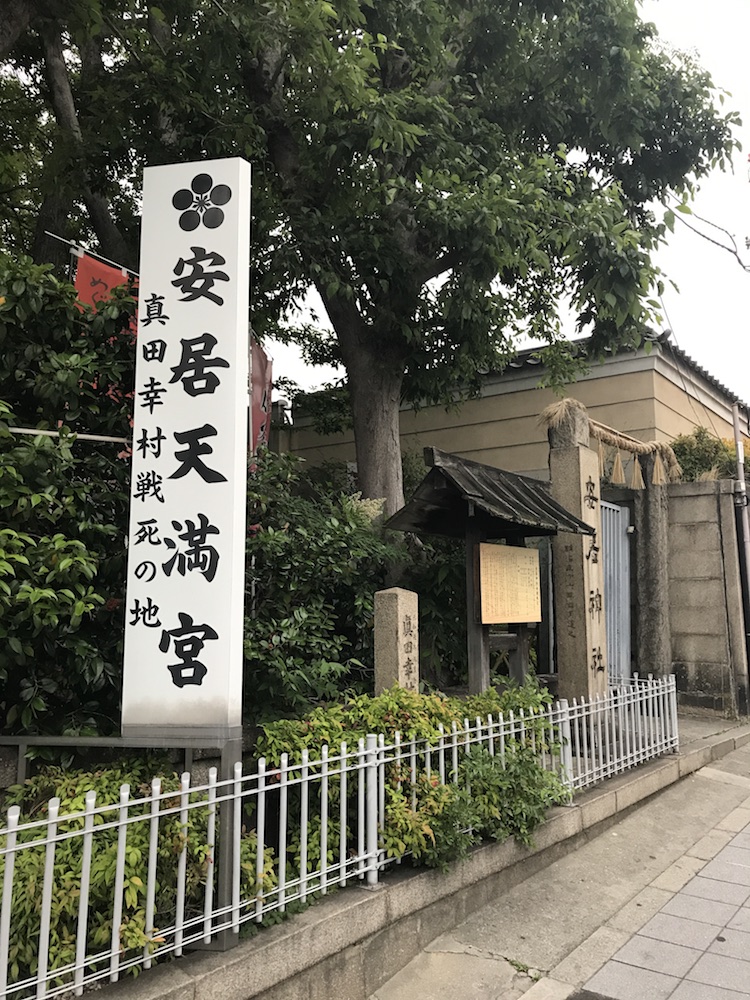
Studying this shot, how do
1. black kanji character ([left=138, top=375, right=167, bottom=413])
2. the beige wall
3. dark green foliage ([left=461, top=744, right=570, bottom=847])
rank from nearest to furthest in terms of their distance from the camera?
black kanji character ([left=138, top=375, right=167, bottom=413]), dark green foliage ([left=461, top=744, right=570, bottom=847]), the beige wall

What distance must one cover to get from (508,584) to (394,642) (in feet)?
5.02

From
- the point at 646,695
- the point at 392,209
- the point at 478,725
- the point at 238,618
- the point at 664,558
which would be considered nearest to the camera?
the point at 238,618

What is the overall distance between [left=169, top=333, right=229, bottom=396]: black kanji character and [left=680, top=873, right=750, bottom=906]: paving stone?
461 cm

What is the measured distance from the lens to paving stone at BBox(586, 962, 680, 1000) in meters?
3.75

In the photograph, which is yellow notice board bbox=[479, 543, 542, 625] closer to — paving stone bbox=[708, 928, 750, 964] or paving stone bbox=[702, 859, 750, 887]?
paving stone bbox=[702, 859, 750, 887]

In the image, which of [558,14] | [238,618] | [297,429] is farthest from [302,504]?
[297,429]

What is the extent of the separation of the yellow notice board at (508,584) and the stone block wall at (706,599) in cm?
529

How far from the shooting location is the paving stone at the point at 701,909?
4637 millimetres

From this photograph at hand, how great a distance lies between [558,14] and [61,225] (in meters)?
8.00

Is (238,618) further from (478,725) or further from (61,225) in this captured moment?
(61,225)

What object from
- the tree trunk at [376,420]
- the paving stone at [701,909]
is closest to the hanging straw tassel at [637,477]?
the tree trunk at [376,420]

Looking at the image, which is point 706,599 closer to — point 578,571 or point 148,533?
point 578,571

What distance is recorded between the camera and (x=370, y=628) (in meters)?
7.58

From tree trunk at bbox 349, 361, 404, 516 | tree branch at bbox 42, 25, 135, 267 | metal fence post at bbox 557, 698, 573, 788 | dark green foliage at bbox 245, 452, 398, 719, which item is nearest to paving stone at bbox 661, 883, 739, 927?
metal fence post at bbox 557, 698, 573, 788
